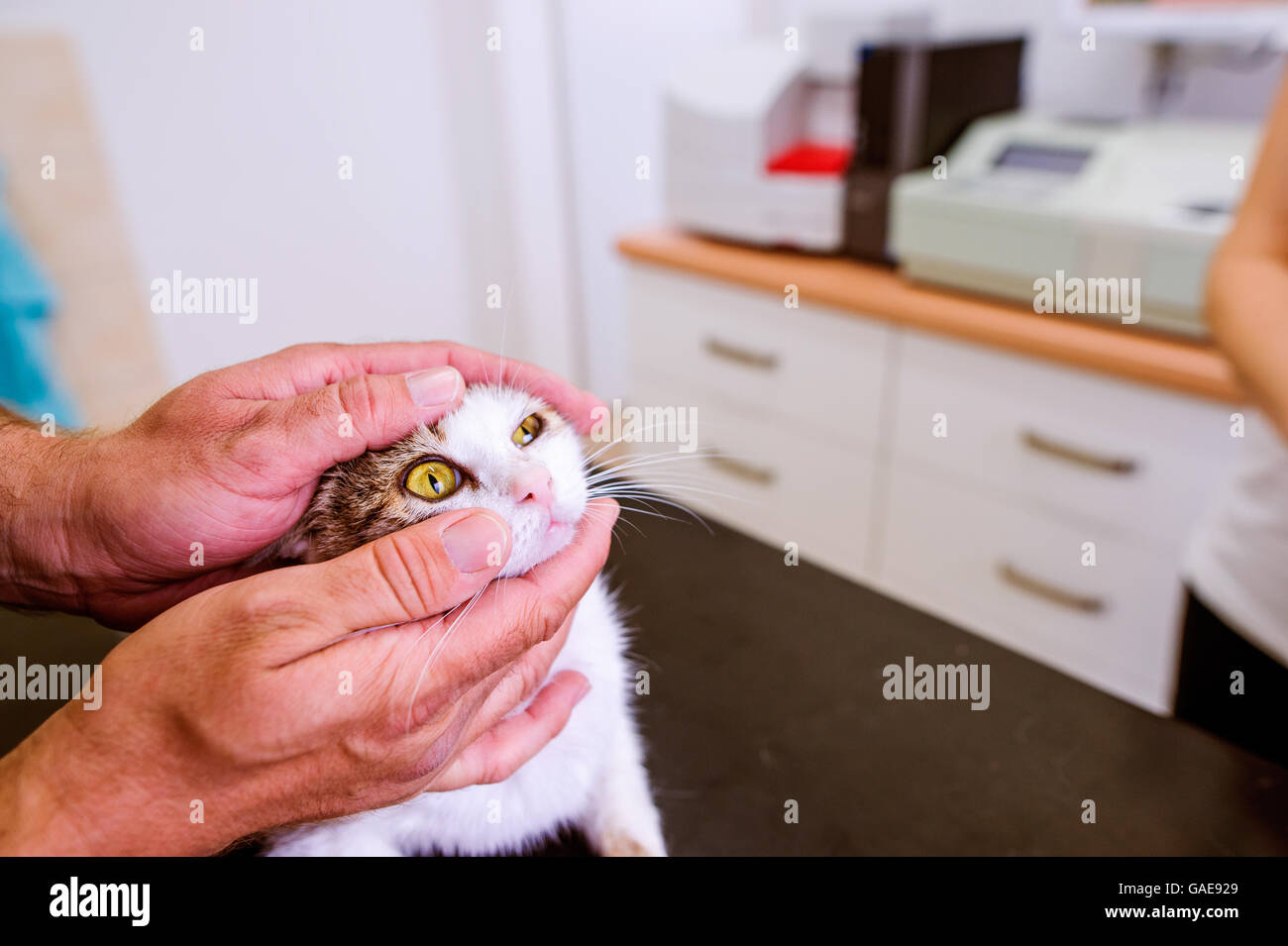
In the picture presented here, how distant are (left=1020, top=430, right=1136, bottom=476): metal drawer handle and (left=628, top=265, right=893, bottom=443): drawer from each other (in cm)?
34

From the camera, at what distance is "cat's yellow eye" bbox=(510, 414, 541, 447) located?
0.74 meters

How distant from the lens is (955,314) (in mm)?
1709

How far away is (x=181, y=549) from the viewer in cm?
67

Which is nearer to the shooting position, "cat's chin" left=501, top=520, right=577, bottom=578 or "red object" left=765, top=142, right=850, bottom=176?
"cat's chin" left=501, top=520, right=577, bottom=578

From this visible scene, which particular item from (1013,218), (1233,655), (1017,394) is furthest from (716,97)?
(1233,655)

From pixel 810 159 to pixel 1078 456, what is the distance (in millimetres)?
929

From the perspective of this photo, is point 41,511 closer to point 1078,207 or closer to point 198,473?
point 198,473

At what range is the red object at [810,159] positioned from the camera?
A: 200 cm

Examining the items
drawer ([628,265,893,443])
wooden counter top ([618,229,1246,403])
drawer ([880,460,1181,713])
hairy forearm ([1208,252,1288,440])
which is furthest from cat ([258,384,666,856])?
drawer ([628,265,893,443])

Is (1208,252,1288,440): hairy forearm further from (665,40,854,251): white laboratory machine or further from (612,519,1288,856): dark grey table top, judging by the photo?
(665,40,854,251): white laboratory machine

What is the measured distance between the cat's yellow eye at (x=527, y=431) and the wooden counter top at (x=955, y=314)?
96cm

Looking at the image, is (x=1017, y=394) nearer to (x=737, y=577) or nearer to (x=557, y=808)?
(x=737, y=577)

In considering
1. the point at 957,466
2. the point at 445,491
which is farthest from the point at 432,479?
the point at 957,466

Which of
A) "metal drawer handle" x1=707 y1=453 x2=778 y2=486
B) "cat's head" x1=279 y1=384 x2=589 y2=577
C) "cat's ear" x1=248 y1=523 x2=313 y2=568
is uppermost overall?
"cat's head" x1=279 y1=384 x2=589 y2=577
